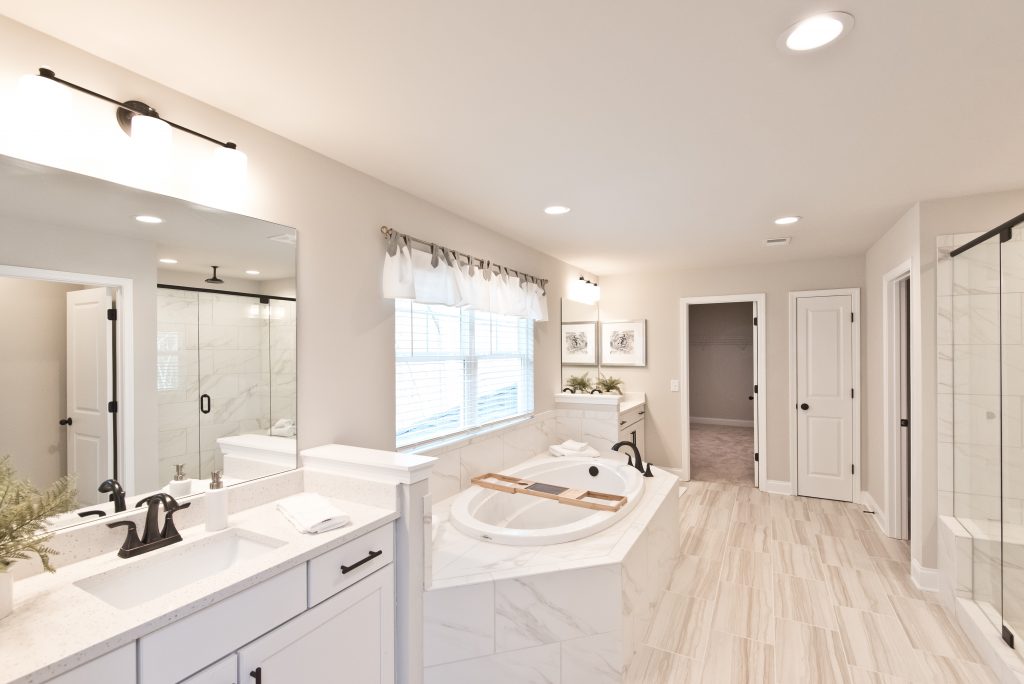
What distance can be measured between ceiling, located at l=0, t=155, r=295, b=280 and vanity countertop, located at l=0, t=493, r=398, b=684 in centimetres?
97

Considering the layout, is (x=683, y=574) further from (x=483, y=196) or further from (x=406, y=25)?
(x=406, y=25)

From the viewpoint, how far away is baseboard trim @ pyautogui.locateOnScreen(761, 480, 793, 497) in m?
4.76

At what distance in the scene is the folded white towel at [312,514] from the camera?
163cm

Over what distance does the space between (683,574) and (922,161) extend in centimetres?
264

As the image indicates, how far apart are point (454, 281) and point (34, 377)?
77.5 inches

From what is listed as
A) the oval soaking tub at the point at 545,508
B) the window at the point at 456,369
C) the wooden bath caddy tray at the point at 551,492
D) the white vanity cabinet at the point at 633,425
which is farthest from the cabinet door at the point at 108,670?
the white vanity cabinet at the point at 633,425

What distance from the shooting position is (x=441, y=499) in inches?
117

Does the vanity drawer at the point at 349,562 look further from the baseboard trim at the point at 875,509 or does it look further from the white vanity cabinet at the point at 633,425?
the baseboard trim at the point at 875,509

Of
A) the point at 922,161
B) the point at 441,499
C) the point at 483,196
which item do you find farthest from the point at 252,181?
the point at 922,161

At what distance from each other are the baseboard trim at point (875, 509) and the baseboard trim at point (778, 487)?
0.57 meters

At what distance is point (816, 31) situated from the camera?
53.3 inches

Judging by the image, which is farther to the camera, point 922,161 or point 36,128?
point 922,161

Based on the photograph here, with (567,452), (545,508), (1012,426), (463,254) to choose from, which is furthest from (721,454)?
(463,254)

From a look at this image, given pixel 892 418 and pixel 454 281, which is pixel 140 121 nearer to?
pixel 454 281
